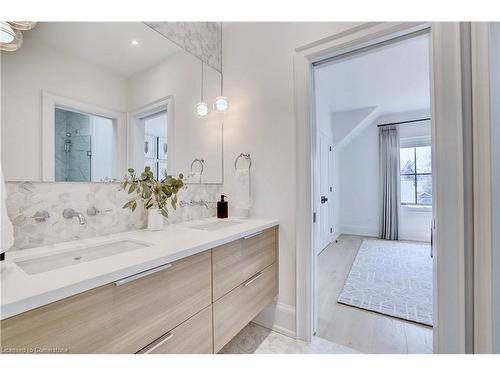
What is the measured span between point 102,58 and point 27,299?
4.07ft

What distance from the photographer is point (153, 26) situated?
57.2 inches

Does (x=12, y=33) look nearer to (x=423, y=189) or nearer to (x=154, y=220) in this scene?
(x=154, y=220)

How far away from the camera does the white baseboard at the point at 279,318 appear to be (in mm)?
1584

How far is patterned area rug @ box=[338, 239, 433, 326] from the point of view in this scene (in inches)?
75.5

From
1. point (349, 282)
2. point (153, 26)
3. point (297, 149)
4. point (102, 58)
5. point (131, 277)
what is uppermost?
point (153, 26)

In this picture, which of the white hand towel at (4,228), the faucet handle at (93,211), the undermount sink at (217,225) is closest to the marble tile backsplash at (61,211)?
the faucet handle at (93,211)

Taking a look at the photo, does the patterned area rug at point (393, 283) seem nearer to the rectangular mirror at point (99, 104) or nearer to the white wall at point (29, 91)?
the rectangular mirror at point (99, 104)

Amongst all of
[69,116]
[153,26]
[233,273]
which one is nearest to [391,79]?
[153,26]

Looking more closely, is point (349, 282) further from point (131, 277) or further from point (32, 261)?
point (32, 261)

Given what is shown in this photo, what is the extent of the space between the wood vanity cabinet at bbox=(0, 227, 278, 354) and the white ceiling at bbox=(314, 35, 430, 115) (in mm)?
1862

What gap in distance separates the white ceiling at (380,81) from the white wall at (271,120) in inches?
20.2

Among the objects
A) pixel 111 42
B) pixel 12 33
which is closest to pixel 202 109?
pixel 111 42

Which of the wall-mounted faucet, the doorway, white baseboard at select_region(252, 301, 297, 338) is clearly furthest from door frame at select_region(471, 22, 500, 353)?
the wall-mounted faucet

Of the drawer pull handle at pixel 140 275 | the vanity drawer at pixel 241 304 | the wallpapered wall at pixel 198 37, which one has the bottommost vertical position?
the vanity drawer at pixel 241 304
